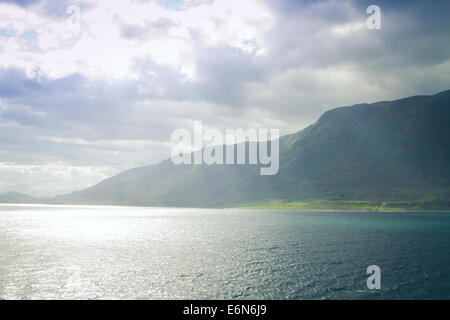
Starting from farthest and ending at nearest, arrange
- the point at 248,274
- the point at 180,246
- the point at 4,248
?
the point at 180,246 < the point at 4,248 < the point at 248,274

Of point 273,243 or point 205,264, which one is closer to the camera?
point 205,264

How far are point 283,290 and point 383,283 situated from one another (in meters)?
19.5

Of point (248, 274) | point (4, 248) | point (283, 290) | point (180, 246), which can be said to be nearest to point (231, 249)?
point (180, 246)

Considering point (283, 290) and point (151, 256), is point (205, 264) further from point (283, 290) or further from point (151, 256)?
point (283, 290)

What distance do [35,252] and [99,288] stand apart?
4420 cm

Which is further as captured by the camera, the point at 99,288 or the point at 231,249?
the point at 231,249
